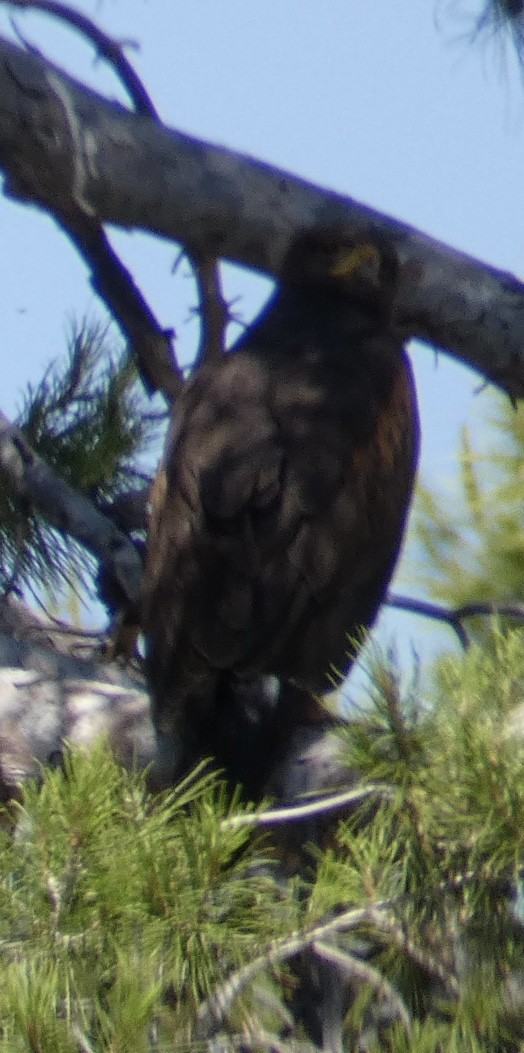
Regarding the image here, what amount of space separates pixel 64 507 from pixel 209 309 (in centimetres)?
67

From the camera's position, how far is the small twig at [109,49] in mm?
3818

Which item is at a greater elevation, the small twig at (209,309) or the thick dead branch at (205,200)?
the thick dead branch at (205,200)

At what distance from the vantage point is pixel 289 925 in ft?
7.12

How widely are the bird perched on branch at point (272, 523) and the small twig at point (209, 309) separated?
4.4 inches

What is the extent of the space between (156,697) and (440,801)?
119cm

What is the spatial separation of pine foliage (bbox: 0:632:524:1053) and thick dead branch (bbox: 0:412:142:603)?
1625 millimetres

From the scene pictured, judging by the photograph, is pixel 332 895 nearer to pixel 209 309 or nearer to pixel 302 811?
pixel 302 811

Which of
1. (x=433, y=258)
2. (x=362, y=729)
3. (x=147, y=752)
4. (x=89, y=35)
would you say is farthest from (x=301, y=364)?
(x=362, y=729)

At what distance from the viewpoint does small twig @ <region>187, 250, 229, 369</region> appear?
4086mm

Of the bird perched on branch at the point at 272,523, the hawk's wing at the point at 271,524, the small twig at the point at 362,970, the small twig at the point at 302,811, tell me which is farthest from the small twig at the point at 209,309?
the small twig at the point at 362,970

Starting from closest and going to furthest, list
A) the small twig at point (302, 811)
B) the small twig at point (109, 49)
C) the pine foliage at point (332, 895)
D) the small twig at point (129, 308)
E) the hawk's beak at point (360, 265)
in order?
the pine foliage at point (332, 895)
the small twig at point (302, 811)
the small twig at point (109, 49)
the small twig at point (129, 308)
the hawk's beak at point (360, 265)

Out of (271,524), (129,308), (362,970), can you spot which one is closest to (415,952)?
(362,970)

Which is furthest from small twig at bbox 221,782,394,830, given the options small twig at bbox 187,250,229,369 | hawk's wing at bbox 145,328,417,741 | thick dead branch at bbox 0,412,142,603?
small twig at bbox 187,250,229,369

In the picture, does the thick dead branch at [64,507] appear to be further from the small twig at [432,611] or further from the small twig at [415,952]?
the small twig at [415,952]
